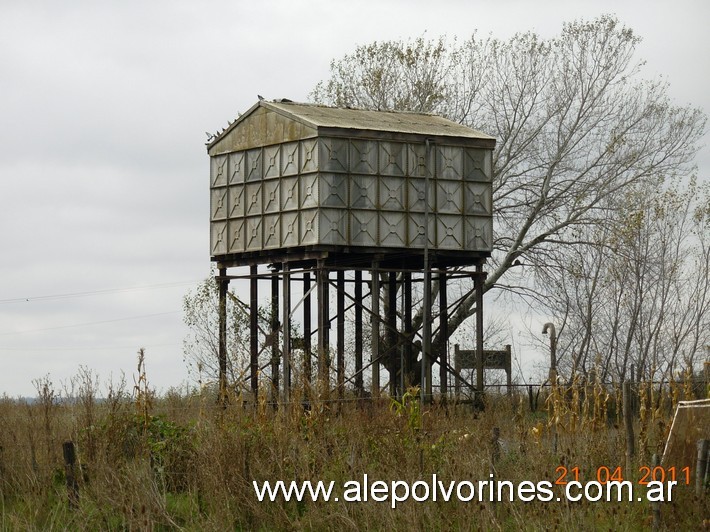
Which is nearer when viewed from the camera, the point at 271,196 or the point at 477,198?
the point at 271,196

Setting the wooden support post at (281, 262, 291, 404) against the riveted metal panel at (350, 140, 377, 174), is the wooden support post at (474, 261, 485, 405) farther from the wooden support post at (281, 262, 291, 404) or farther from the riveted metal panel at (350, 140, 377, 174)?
the wooden support post at (281, 262, 291, 404)

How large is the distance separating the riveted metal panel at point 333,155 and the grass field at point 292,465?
1078cm

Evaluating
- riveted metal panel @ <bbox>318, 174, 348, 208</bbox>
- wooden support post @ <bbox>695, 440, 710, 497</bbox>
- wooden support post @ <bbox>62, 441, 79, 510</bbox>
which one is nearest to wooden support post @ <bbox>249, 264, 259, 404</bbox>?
riveted metal panel @ <bbox>318, 174, 348, 208</bbox>

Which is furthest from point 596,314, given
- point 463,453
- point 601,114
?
point 463,453

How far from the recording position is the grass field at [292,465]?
14555 mm

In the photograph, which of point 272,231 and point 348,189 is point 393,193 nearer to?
point 348,189

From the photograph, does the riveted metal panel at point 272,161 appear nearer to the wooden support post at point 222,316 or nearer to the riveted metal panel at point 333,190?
the riveted metal panel at point 333,190

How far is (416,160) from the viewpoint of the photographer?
104 ft

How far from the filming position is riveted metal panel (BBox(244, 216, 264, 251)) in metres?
32.2

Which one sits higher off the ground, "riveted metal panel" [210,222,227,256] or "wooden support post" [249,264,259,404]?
"riveted metal panel" [210,222,227,256]

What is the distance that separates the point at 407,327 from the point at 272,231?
5.39m

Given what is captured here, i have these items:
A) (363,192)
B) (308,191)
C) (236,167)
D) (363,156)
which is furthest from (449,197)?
(236,167)

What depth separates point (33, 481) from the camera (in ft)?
59.1

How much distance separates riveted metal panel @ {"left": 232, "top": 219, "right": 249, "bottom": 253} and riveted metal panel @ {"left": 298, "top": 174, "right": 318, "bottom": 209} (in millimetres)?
2609
